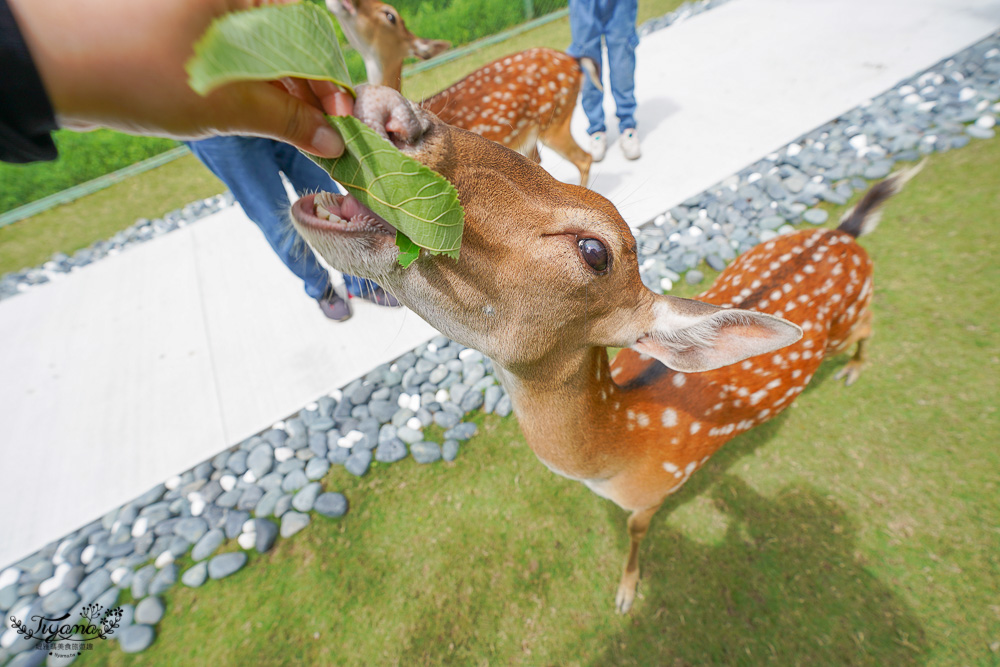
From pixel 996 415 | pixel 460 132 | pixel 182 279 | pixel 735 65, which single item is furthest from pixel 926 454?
pixel 182 279

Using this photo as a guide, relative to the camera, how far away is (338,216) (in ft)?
3.59

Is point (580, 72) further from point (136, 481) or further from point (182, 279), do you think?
point (136, 481)

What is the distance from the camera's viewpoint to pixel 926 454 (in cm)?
242

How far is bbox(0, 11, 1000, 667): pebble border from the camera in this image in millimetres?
2527

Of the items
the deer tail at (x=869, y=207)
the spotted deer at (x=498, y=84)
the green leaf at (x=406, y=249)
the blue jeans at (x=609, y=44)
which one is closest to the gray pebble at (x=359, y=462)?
the green leaf at (x=406, y=249)

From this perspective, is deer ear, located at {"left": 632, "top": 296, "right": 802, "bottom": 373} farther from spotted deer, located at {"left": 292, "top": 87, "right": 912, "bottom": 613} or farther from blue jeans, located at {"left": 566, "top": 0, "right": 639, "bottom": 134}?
blue jeans, located at {"left": 566, "top": 0, "right": 639, "bottom": 134}

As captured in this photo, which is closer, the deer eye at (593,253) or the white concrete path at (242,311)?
the deer eye at (593,253)

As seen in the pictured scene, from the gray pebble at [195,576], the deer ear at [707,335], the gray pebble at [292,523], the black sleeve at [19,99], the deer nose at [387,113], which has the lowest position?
the gray pebble at [195,576]

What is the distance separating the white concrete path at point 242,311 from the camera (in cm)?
312

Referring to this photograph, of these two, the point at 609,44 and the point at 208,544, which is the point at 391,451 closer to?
the point at 208,544

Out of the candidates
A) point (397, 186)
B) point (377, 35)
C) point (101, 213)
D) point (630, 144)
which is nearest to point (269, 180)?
point (377, 35)

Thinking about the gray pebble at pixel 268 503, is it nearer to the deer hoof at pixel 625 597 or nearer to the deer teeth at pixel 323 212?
the deer hoof at pixel 625 597

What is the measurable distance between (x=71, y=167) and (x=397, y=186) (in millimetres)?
9875

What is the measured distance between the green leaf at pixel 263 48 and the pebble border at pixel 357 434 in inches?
76.8
